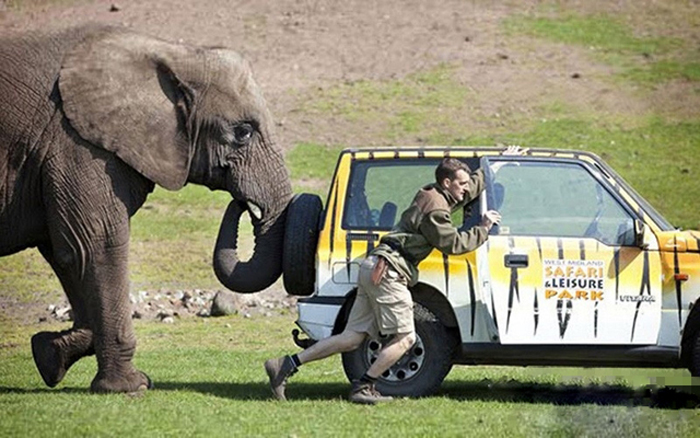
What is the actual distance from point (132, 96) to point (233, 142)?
0.87 meters

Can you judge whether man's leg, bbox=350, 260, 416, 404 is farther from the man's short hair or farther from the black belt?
the man's short hair

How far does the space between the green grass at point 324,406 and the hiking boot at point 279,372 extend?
10 centimetres

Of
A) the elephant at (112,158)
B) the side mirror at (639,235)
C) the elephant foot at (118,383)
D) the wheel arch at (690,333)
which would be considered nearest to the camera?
the side mirror at (639,235)

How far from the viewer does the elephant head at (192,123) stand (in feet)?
45.6

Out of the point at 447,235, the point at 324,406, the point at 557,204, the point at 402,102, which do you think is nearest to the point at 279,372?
the point at 324,406

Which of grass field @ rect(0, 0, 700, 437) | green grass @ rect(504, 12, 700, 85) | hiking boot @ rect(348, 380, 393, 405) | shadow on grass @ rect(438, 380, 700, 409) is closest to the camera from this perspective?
grass field @ rect(0, 0, 700, 437)

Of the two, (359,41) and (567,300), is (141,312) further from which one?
(359,41)

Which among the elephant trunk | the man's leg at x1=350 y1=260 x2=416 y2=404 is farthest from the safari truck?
the elephant trunk

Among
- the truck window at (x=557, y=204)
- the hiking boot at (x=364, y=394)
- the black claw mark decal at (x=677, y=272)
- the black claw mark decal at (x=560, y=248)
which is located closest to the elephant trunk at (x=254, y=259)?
the hiking boot at (x=364, y=394)

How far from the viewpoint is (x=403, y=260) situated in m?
13.0

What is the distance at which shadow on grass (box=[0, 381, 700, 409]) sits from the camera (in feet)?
44.9

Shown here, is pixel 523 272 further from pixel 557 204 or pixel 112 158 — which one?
pixel 112 158

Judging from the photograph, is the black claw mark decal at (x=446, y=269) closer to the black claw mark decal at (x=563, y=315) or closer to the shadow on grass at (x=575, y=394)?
the black claw mark decal at (x=563, y=315)

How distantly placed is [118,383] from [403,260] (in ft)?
8.12
